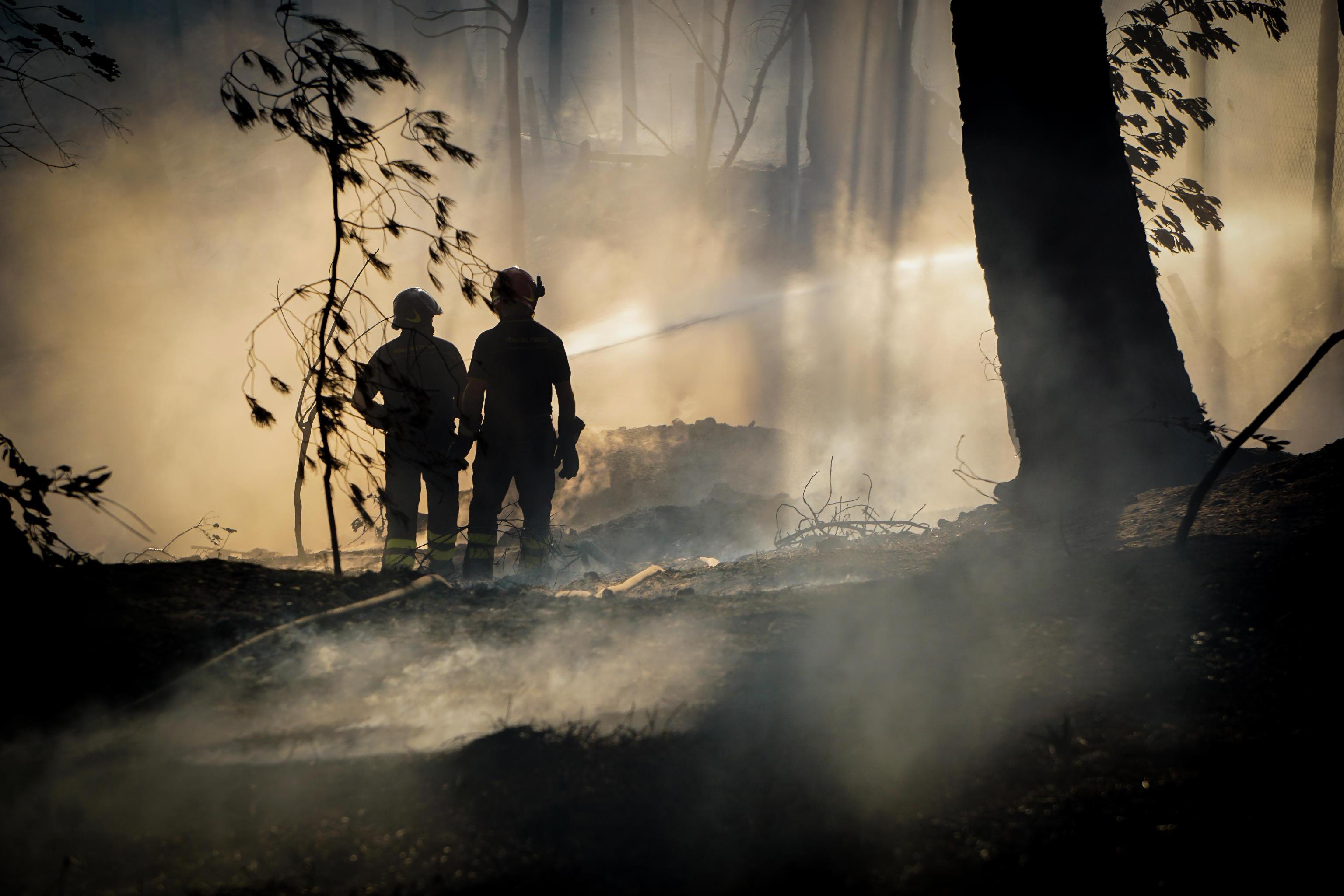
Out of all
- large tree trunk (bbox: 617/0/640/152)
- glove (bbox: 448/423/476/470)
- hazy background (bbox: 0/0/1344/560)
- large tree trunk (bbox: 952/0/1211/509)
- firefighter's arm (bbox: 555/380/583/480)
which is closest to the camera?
glove (bbox: 448/423/476/470)

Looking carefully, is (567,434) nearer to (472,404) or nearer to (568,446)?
(568,446)

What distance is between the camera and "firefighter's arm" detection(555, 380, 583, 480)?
17.3 ft

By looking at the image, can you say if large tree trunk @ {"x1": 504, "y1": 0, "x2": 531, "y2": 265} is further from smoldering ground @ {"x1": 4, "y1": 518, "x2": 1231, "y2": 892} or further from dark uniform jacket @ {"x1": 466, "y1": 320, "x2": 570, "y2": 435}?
smoldering ground @ {"x1": 4, "y1": 518, "x2": 1231, "y2": 892}

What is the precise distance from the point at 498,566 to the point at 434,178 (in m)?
4.34

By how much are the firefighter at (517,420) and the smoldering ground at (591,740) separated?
252 cm

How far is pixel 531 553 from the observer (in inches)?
A: 203

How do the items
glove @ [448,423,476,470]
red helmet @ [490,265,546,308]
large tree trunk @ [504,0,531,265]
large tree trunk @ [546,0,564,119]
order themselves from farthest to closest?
large tree trunk @ [546,0,564,119] → large tree trunk @ [504,0,531,265] → red helmet @ [490,265,546,308] → glove @ [448,423,476,470]

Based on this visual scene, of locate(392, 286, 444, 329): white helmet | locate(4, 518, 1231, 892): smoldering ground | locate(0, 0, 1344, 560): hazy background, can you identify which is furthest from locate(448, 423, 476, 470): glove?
locate(0, 0, 1344, 560): hazy background

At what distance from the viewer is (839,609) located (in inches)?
102

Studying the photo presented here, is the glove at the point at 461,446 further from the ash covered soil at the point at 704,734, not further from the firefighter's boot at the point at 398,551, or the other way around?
the ash covered soil at the point at 704,734

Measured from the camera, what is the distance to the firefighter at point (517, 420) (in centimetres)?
512

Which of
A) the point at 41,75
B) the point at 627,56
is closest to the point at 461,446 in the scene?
the point at 627,56

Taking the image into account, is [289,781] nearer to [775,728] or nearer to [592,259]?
[775,728]

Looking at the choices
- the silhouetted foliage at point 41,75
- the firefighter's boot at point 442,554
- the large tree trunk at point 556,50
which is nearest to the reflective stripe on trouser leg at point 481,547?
the firefighter's boot at point 442,554
